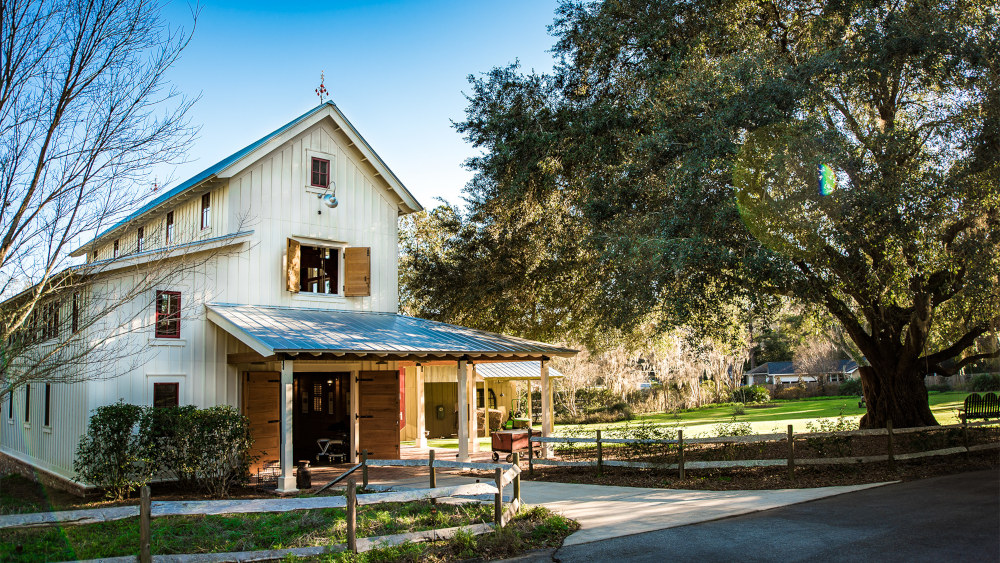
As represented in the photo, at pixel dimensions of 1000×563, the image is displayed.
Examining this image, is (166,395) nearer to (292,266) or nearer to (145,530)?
(292,266)

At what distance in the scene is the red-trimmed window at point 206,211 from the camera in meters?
17.7

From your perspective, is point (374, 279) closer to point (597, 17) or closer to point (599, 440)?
point (599, 440)

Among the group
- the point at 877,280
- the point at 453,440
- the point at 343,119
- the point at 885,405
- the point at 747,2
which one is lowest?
the point at 453,440

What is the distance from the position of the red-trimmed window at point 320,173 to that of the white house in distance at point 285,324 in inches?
1.4

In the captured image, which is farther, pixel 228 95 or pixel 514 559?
pixel 228 95

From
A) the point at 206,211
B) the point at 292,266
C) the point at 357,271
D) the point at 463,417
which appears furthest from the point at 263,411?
the point at 206,211

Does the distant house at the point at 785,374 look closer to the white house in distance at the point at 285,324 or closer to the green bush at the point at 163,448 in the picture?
the white house in distance at the point at 285,324

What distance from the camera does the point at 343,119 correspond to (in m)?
18.7

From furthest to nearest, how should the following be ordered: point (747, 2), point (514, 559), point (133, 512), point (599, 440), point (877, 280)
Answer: point (747, 2), point (599, 440), point (877, 280), point (514, 559), point (133, 512)

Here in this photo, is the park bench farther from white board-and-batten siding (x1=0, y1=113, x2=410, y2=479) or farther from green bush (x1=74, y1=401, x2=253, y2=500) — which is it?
green bush (x1=74, y1=401, x2=253, y2=500)

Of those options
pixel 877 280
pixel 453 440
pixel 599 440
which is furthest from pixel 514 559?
pixel 453 440

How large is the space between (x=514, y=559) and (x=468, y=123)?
14682mm

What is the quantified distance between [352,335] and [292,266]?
3.13m

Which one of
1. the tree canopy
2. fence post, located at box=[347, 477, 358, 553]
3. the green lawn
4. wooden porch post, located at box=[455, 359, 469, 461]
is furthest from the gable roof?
fence post, located at box=[347, 477, 358, 553]
